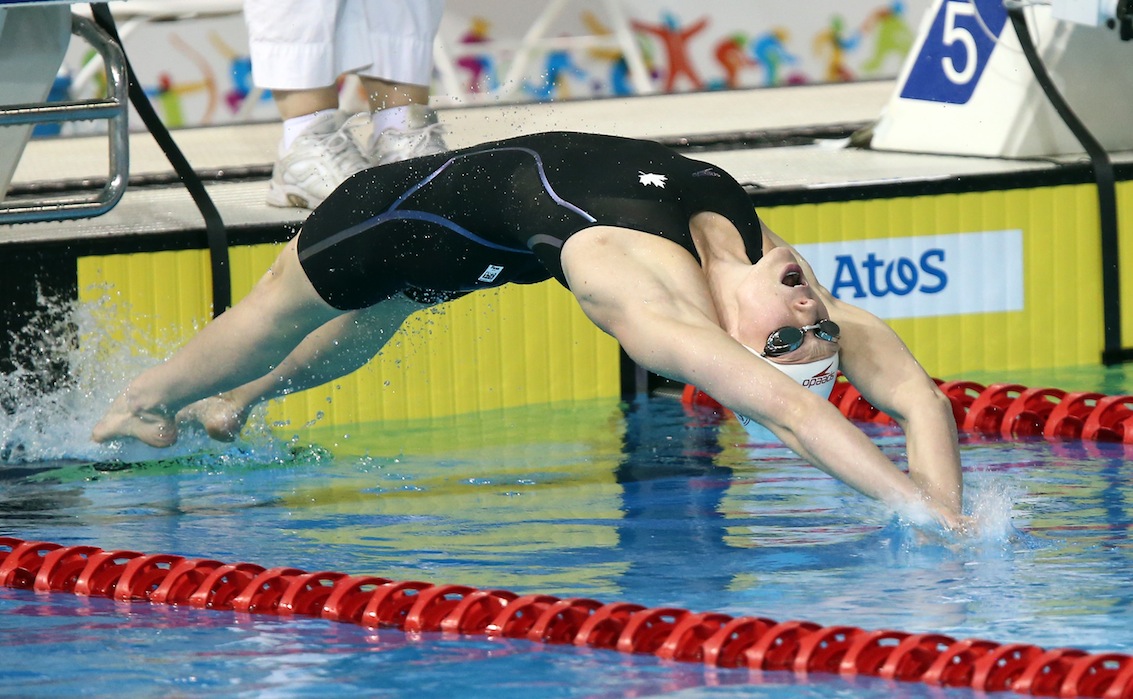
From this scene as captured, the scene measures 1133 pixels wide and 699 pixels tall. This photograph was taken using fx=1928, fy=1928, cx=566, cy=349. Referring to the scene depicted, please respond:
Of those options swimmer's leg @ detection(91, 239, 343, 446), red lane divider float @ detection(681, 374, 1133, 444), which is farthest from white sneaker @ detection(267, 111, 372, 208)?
red lane divider float @ detection(681, 374, 1133, 444)

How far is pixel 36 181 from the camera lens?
525 cm

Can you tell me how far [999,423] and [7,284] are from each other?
2.28m

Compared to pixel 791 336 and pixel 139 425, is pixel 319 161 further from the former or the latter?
pixel 791 336

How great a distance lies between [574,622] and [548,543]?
23.5 inches

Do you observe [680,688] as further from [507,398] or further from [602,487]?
[507,398]

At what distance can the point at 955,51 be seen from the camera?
18.5ft

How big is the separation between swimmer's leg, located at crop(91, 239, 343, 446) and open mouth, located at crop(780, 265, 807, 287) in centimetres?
99

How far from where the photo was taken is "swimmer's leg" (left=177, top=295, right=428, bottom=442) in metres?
→ 3.86

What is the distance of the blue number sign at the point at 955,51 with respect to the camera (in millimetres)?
5516

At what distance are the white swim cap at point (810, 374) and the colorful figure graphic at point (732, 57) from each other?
5.27 meters

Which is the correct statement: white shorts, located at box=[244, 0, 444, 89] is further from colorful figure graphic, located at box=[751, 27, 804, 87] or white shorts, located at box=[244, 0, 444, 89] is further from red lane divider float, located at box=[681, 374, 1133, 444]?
colorful figure graphic, located at box=[751, 27, 804, 87]

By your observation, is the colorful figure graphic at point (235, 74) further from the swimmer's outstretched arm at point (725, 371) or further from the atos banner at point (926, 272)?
the swimmer's outstretched arm at point (725, 371)

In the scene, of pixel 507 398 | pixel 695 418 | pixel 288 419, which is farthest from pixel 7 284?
pixel 695 418

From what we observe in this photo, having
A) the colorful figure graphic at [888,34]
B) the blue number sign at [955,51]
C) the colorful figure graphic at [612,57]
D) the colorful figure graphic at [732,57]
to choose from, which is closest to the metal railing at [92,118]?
the blue number sign at [955,51]
